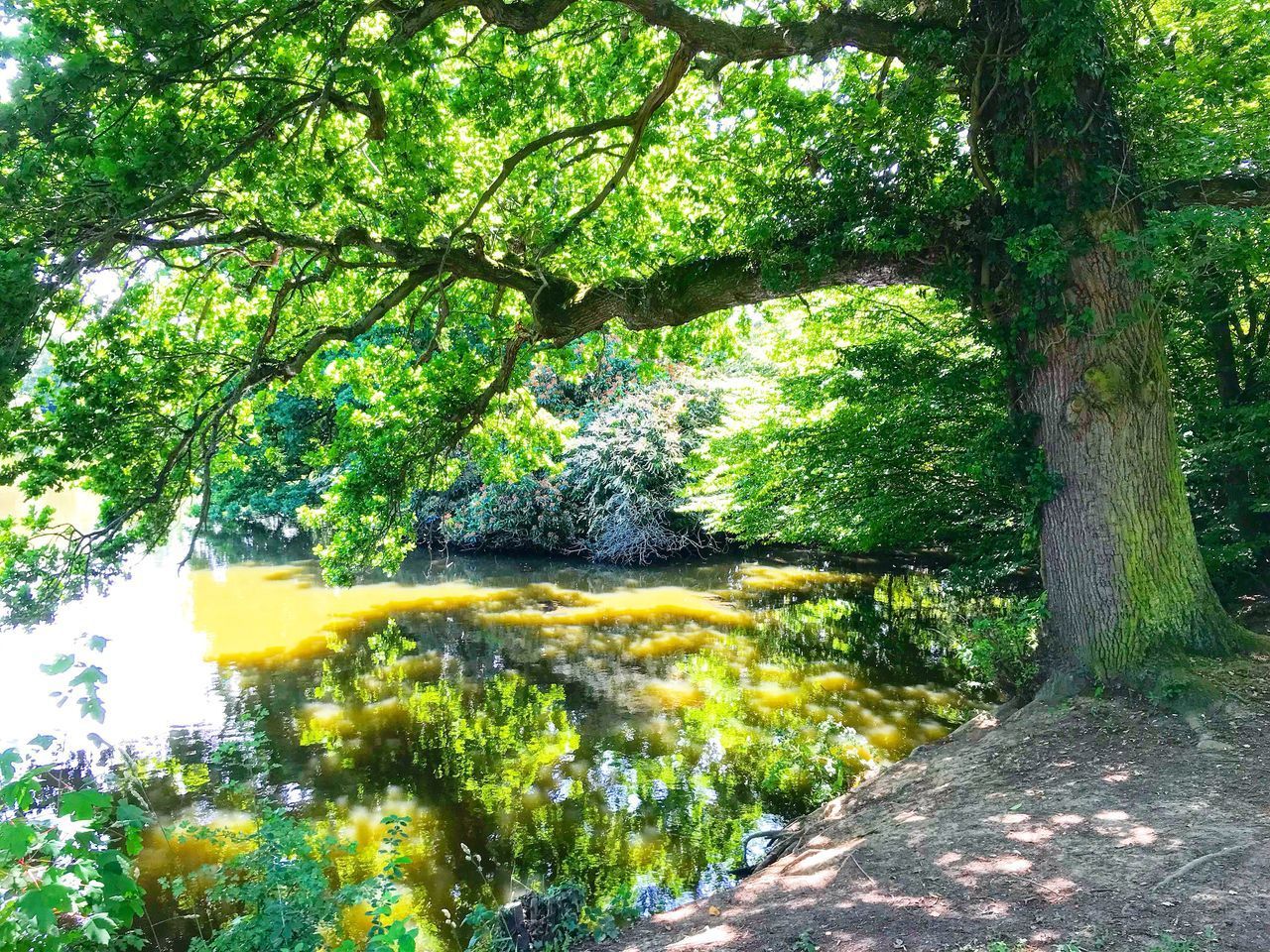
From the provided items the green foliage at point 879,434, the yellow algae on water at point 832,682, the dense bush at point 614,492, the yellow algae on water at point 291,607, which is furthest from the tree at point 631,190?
the dense bush at point 614,492

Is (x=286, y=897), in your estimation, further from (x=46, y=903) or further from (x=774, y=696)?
→ (x=774, y=696)

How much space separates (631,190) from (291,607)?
12.3 m

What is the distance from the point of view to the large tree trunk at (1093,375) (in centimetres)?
584

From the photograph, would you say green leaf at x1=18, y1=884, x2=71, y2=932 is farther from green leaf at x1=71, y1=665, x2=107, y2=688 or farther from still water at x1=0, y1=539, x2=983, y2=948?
still water at x1=0, y1=539, x2=983, y2=948

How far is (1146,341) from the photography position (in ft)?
20.0

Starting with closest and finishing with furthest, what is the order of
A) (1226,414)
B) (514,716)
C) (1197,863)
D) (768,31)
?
(1197,863), (768,31), (1226,414), (514,716)

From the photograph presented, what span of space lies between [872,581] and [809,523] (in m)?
6.76

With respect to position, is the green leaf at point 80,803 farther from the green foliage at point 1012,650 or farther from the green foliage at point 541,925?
the green foliage at point 1012,650

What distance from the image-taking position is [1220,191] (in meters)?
6.22

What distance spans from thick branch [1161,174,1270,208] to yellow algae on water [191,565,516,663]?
13.3m

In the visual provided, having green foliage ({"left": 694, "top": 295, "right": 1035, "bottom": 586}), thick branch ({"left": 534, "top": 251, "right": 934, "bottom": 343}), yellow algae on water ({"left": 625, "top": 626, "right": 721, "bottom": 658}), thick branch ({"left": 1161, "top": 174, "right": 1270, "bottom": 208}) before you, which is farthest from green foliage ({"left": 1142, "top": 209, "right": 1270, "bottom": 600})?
yellow algae on water ({"left": 625, "top": 626, "right": 721, "bottom": 658})

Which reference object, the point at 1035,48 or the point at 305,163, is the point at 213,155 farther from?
the point at 1035,48

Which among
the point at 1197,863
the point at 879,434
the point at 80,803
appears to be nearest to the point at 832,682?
the point at 879,434

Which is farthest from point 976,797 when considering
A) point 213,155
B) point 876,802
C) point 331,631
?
point 331,631
